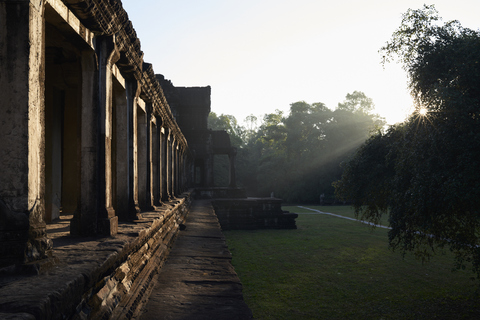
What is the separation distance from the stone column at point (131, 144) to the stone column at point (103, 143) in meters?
1.21

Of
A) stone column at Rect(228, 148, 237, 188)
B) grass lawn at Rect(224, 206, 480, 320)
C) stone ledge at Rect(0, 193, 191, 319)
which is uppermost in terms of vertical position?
stone column at Rect(228, 148, 237, 188)

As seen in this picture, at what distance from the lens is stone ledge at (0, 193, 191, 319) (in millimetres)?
1457

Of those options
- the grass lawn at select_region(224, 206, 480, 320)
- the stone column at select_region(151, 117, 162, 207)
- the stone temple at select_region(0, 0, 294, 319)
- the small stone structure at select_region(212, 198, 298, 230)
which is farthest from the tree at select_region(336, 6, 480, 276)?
the small stone structure at select_region(212, 198, 298, 230)

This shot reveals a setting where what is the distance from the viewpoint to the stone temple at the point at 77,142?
1958mm

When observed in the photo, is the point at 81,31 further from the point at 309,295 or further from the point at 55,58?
the point at 309,295

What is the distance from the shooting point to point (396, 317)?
525 cm

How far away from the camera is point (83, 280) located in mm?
1847

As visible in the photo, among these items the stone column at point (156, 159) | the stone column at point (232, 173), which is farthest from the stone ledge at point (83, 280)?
the stone column at point (232, 173)

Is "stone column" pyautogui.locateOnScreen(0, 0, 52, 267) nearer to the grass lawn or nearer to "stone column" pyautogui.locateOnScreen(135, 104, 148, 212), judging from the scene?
the grass lawn

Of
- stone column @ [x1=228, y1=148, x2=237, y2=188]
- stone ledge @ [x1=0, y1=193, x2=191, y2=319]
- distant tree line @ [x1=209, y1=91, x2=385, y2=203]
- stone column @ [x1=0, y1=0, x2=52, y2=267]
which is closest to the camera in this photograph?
stone ledge @ [x1=0, y1=193, x2=191, y2=319]

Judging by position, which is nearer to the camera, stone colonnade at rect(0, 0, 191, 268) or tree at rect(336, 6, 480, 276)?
stone colonnade at rect(0, 0, 191, 268)

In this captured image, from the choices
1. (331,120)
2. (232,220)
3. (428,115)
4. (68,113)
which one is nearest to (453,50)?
(428,115)

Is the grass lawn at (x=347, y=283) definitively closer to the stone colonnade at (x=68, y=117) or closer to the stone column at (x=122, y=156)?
the stone column at (x=122, y=156)

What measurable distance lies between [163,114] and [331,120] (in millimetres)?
36059
